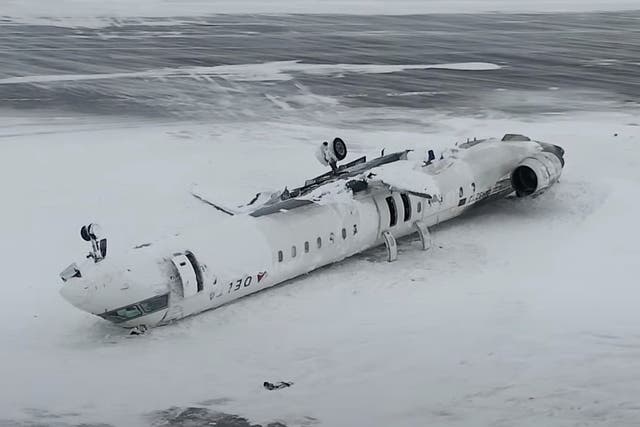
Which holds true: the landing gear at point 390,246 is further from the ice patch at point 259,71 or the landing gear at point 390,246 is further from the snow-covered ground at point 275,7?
the snow-covered ground at point 275,7

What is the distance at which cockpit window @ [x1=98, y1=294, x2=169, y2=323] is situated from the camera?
2375 cm

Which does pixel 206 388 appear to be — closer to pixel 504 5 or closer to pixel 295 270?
pixel 295 270

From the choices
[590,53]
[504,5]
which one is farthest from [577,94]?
[504,5]

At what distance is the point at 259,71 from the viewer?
58.6 meters

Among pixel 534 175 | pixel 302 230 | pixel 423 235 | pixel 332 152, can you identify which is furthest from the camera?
pixel 534 175

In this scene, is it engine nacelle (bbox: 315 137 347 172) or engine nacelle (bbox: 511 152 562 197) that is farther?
engine nacelle (bbox: 511 152 562 197)

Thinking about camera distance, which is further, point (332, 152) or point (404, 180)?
point (332, 152)

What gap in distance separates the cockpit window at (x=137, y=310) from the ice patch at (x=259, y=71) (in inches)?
1313

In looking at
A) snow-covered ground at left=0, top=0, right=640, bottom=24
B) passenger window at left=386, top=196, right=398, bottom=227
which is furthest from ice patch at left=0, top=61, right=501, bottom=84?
snow-covered ground at left=0, top=0, right=640, bottom=24

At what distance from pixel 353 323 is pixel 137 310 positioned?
546 cm

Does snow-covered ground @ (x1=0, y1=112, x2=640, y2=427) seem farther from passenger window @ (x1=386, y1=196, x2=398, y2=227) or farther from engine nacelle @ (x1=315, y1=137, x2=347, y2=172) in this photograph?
engine nacelle @ (x1=315, y1=137, x2=347, y2=172)

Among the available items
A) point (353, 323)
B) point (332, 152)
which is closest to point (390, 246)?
point (353, 323)

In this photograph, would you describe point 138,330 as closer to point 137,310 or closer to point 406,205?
point 137,310

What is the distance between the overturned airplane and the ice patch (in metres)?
23.5
